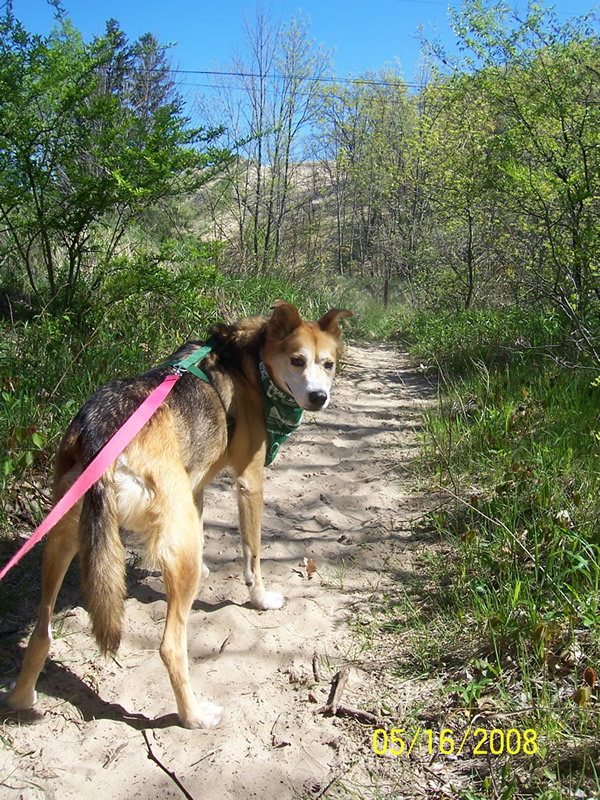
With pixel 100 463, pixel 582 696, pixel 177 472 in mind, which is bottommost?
pixel 582 696

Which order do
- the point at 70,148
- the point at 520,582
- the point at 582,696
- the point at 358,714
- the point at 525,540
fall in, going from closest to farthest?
the point at 582,696 → the point at 358,714 → the point at 520,582 → the point at 525,540 → the point at 70,148

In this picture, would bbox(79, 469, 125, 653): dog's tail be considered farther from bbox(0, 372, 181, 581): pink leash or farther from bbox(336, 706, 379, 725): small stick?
bbox(336, 706, 379, 725): small stick

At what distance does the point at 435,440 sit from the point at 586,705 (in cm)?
257

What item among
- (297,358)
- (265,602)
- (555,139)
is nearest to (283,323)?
(297,358)

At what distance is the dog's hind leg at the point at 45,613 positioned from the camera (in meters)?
2.29

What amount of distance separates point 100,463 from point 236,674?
1.20 meters

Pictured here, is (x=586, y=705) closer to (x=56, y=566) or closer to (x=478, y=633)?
(x=478, y=633)

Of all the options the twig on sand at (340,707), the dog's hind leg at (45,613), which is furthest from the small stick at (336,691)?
the dog's hind leg at (45,613)

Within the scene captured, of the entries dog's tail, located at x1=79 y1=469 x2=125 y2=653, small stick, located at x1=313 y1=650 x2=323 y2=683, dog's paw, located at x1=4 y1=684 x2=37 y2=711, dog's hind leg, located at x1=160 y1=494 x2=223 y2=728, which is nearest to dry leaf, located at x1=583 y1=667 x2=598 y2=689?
small stick, located at x1=313 y1=650 x2=323 y2=683

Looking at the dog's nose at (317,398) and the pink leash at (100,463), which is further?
the dog's nose at (317,398)

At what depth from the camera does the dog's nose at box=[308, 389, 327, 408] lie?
321 cm

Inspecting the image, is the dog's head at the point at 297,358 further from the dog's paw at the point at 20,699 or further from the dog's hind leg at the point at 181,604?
the dog's paw at the point at 20,699

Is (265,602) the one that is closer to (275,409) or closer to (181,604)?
(181,604)

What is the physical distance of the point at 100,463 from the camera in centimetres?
209
